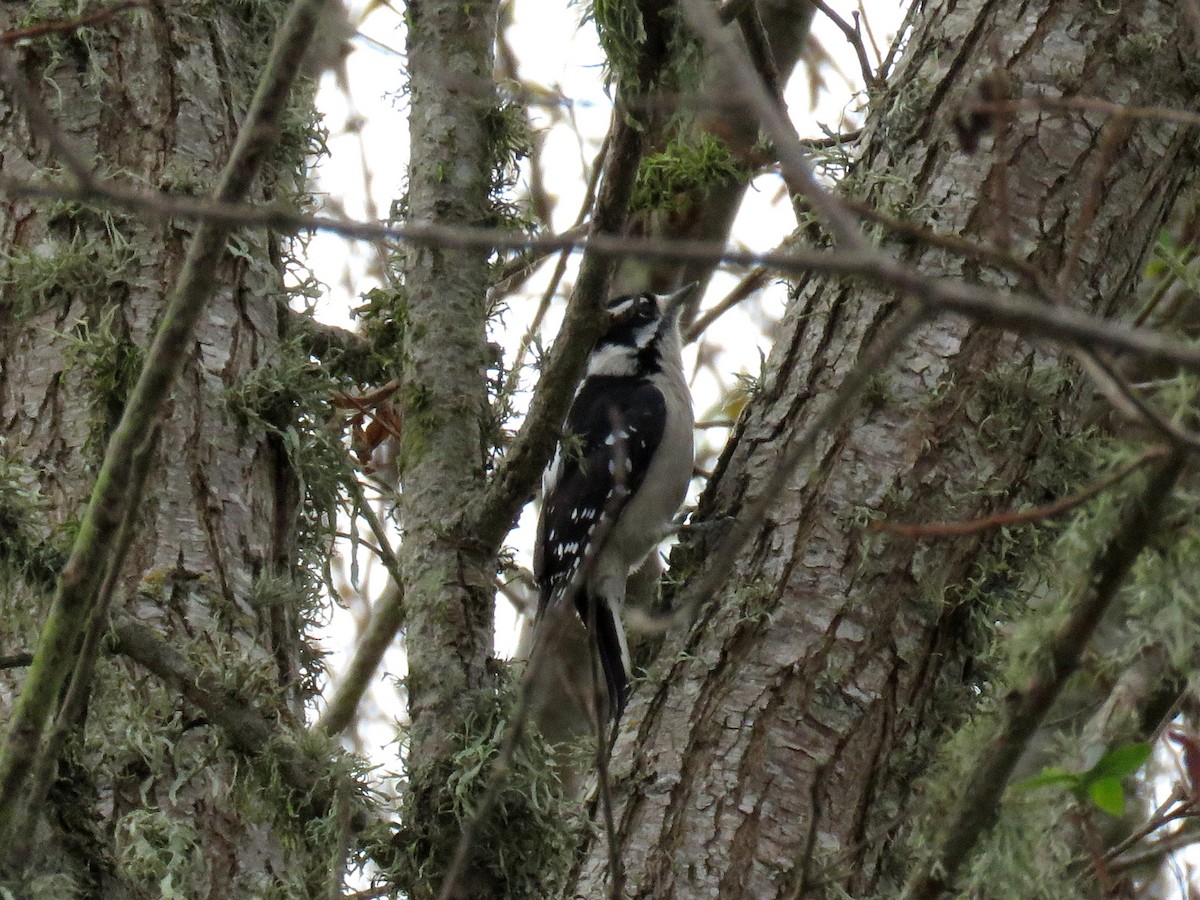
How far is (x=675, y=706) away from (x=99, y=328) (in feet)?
4.55

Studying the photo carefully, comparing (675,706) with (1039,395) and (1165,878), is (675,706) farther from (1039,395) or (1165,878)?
(1165,878)

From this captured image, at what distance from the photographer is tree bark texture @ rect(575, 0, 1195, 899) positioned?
8.61ft

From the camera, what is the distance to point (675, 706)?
110 inches

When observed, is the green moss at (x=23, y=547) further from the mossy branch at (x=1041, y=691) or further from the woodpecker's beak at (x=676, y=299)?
the woodpecker's beak at (x=676, y=299)

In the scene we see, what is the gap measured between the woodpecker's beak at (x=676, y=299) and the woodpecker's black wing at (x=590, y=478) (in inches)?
10.6

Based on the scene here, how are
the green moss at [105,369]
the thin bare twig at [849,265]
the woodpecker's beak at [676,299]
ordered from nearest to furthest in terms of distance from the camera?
the thin bare twig at [849,265] → the green moss at [105,369] → the woodpecker's beak at [676,299]

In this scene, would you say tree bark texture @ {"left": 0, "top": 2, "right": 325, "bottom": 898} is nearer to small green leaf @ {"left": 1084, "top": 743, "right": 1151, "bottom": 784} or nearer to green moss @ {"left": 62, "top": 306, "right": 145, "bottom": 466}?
green moss @ {"left": 62, "top": 306, "right": 145, "bottom": 466}

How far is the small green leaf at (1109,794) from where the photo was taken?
167 cm

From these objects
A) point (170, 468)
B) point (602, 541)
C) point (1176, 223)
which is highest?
point (1176, 223)

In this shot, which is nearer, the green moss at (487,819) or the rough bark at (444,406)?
the green moss at (487,819)

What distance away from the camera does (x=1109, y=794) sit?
168 cm

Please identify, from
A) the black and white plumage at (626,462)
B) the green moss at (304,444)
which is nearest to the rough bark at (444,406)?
the green moss at (304,444)

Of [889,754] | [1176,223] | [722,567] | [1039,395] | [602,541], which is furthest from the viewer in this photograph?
[1176,223]

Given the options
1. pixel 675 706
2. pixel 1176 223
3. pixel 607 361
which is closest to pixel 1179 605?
pixel 675 706
